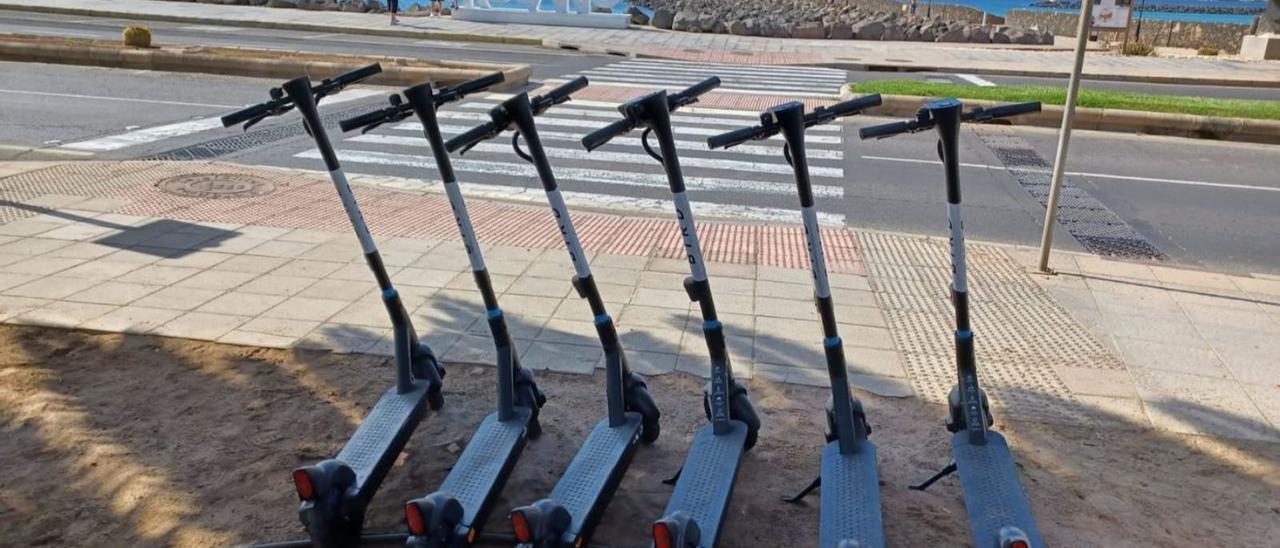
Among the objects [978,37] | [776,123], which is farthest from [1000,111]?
[978,37]

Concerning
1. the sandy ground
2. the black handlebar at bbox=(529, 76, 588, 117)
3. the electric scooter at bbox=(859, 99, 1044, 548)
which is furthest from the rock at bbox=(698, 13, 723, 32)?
the electric scooter at bbox=(859, 99, 1044, 548)

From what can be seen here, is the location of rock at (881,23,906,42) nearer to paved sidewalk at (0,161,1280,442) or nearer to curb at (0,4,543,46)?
curb at (0,4,543,46)

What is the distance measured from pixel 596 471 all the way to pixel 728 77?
54.8ft

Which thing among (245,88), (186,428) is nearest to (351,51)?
(245,88)

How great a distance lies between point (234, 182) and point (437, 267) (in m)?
3.55

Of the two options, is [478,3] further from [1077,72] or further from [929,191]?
[1077,72]

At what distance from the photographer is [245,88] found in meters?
15.2

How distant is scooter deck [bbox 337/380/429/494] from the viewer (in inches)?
145

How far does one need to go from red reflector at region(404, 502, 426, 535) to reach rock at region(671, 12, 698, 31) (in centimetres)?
3065

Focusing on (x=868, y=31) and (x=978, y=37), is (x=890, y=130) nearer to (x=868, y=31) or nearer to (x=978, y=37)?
(x=868, y=31)

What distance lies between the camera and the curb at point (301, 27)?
2514 cm

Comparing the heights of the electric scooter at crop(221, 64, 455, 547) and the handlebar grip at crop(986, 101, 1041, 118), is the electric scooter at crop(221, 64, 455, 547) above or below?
below

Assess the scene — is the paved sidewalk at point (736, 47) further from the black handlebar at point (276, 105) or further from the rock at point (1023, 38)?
the black handlebar at point (276, 105)

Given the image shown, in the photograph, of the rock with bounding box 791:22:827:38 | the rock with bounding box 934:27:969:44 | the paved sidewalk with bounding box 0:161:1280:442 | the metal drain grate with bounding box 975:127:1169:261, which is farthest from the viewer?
the rock with bounding box 791:22:827:38
